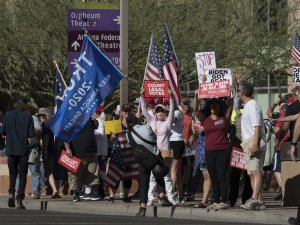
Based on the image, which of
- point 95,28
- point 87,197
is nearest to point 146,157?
point 87,197

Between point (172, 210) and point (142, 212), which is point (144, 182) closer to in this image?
point (142, 212)

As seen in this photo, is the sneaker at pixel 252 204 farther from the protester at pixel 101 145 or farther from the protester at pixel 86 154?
the protester at pixel 101 145

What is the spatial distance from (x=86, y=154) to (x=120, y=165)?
0.62 metres

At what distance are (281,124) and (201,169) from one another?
1.53 meters

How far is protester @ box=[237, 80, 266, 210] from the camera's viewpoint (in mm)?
17594

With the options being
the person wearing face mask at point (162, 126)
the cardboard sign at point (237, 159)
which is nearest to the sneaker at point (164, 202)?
the person wearing face mask at point (162, 126)

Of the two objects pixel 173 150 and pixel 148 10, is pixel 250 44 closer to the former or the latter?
pixel 148 10

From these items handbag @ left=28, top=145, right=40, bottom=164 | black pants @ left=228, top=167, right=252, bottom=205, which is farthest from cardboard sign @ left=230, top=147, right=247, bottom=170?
handbag @ left=28, top=145, right=40, bottom=164

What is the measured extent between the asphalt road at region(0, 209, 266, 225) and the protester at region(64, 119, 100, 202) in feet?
7.67

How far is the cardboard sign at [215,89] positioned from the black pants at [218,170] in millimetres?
885

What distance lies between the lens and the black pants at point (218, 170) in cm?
1802

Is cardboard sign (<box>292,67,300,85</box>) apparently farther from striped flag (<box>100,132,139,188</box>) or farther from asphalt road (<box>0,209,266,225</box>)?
asphalt road (<box>0,209,266,225</box>)

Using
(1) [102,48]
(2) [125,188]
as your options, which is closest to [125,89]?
(1) [102,48]

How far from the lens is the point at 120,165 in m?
20.9
